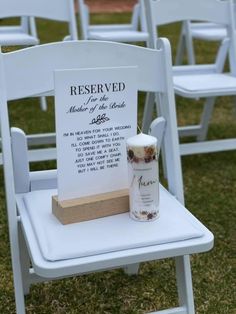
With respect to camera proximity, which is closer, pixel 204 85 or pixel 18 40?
pixel 204 85

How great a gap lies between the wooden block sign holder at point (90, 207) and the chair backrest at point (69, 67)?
0.46 ft

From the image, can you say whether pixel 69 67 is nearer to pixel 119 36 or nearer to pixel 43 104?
pixel 119 36

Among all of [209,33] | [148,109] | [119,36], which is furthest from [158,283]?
[209,33]

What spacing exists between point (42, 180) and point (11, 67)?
1.11 ft

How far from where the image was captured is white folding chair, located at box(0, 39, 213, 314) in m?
1.31

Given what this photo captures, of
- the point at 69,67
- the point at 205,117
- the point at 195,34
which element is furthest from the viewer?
the point at 195,34

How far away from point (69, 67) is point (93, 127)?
0.18 meters

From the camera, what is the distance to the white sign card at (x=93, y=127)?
4.63 feet

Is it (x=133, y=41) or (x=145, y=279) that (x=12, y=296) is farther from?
(x=133, y=41)

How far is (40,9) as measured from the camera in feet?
9.06

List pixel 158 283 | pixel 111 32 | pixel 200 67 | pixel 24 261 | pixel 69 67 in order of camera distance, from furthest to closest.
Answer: pixel 111 32 < pixel 200 67 < pixel 158 283 < pixel 24 261 < pixel 69 67

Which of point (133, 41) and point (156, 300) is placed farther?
point (133, 41)

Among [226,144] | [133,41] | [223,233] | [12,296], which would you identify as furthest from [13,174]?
[133,41]

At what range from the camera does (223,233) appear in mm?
2340
